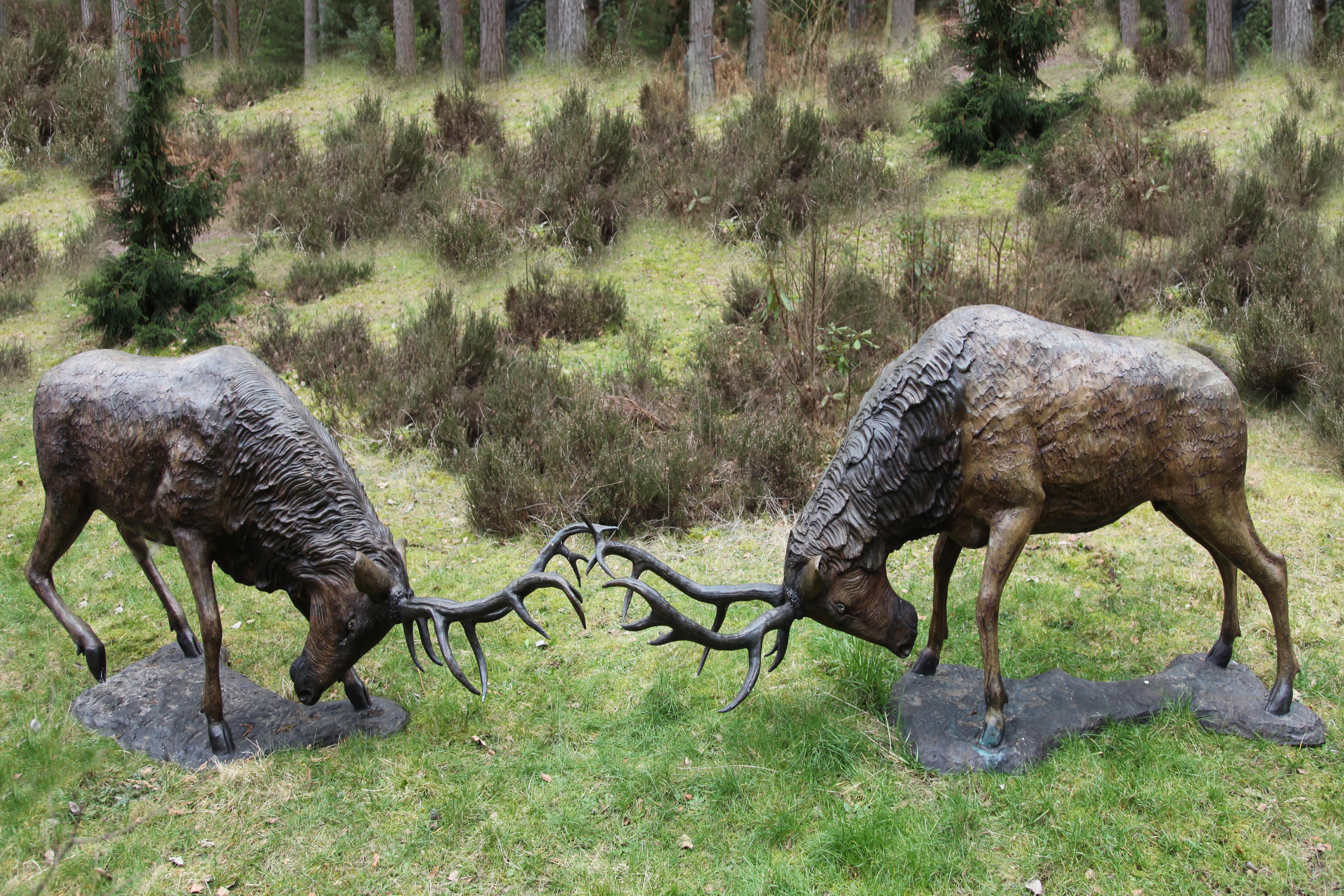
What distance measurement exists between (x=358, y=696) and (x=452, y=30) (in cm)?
1409

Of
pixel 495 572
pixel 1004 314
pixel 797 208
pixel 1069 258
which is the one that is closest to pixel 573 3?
pixel 797 208

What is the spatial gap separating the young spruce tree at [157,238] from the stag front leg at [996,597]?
8.09m

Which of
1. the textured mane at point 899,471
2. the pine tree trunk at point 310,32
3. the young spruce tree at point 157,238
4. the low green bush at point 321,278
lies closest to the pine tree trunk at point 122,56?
the young spruce tree at point 157,238

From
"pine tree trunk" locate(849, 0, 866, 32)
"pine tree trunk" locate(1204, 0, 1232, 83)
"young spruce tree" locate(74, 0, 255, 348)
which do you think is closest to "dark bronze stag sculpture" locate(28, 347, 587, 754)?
"young spruce tree" locate(74, 0, 255, 348)

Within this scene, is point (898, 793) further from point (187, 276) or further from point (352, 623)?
point (187, 276)

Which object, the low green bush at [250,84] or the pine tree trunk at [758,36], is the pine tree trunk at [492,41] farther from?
the pine tree trunk at [758,36]

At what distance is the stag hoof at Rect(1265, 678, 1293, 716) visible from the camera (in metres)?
4.50

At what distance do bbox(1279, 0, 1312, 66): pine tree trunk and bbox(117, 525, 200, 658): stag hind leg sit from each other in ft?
48.1

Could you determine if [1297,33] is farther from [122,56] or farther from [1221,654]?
[122,56]

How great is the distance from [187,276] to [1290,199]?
37.2 feet

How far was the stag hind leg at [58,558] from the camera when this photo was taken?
484cm

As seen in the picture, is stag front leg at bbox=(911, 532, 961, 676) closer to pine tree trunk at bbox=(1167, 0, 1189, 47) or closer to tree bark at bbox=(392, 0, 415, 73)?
pine tree trunk at bbox=(1167, 0, 1189, 47)

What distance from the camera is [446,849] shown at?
13.4 feet

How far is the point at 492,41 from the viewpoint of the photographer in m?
15.5
